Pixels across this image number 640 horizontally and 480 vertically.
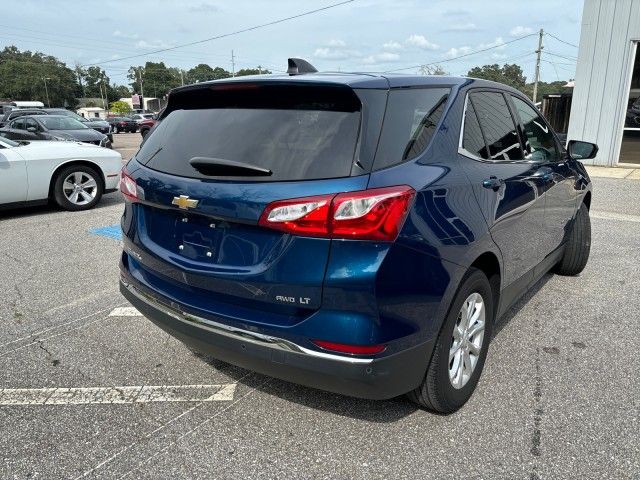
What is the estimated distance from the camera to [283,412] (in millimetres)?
2836

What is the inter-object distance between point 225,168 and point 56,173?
21.2ft

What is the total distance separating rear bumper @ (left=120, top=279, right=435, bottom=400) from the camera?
2215 millimetres

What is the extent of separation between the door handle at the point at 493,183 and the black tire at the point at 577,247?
2.14 m

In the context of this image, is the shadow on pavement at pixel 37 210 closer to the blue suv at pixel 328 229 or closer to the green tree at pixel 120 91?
the blue suv at pixel 328 229

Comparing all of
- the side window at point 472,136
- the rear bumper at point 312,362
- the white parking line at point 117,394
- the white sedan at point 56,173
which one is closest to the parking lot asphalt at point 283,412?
the white parking line at point 117,394

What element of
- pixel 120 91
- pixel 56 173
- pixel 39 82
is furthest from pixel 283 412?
pixel 120 91

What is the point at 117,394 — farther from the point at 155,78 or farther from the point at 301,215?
the point at 155,78

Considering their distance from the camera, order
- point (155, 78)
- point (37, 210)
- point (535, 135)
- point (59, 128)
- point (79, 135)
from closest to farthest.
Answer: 1. point (535, 135)
2. point (37, 210)
3. point (79, 135)
4. point (59, 128)
5. point (155, 78)

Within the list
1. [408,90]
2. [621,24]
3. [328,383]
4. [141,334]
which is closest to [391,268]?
[328,383]

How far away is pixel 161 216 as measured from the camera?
8.82 feet

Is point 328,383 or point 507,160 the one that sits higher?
point 507,160

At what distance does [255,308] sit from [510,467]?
136 cm

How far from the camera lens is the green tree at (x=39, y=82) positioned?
358ft

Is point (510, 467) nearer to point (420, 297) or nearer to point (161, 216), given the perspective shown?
point (420, 297)
